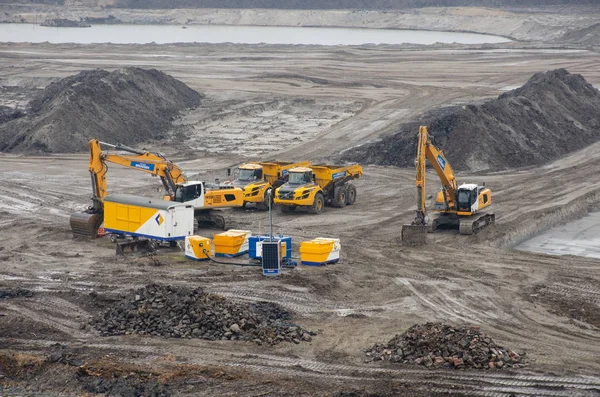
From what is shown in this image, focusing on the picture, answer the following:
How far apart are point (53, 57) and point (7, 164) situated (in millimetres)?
47371

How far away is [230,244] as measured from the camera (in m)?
31.5

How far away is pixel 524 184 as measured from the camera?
45219mm

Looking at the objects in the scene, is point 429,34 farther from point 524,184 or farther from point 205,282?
point 205,282

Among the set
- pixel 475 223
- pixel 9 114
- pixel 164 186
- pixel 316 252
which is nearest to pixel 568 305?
pixel 316 252

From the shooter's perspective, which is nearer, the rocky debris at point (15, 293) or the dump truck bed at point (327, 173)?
the rocky debris at point (15, 293)

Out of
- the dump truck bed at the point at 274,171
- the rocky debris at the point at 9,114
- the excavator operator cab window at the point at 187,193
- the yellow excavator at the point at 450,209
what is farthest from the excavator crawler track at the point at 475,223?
the rocky debris at the point at 9,114

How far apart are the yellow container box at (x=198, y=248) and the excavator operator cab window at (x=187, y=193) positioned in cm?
413

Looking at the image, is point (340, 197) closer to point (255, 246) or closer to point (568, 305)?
point (255, 246)

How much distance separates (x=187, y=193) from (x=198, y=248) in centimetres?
464

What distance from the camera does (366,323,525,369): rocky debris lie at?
2120cm

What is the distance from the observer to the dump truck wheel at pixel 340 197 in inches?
1591

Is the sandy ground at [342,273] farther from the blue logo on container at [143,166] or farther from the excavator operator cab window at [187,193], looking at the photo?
the blue logo on container at [143,166]

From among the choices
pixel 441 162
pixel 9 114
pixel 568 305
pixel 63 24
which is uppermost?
pixel 63 24

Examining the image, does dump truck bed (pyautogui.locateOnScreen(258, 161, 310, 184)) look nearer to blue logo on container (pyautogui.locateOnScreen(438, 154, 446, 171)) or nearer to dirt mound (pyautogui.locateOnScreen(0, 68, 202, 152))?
blue logo on container (pyautogui.locateOnScreen(438, 154, 446, 171))
